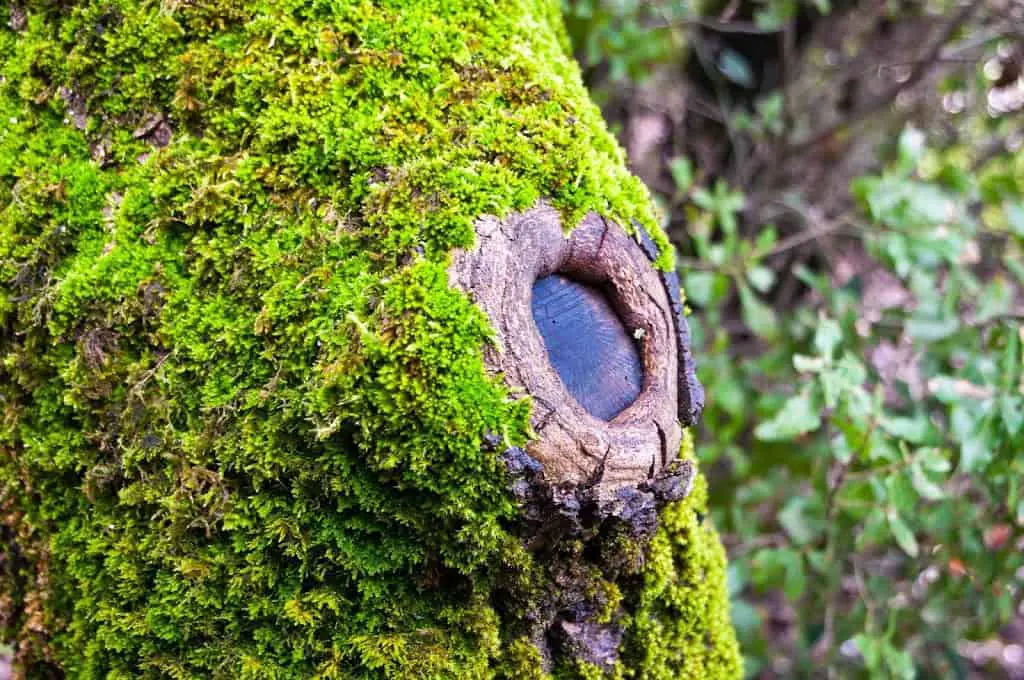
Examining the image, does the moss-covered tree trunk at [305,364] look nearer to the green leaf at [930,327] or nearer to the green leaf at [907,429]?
the green leaf at [907,429]

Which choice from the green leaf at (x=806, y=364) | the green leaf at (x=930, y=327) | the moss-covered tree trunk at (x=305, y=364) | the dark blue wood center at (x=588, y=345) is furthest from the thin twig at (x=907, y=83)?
the dark blue wood center at (x=588, y=345)

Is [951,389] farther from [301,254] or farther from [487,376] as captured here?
[301,254]

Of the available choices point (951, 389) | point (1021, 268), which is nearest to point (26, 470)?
point (951, 389)

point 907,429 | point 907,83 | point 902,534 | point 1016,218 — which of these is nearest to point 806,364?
point 907,429

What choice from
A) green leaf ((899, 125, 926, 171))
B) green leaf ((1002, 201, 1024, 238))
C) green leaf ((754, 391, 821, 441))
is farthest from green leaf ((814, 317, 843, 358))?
green leaf ((1002, 201, 1024, 238))

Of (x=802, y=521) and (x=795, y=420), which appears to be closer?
(x=795, y=420)

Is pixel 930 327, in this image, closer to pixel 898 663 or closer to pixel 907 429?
pixel 907 429
